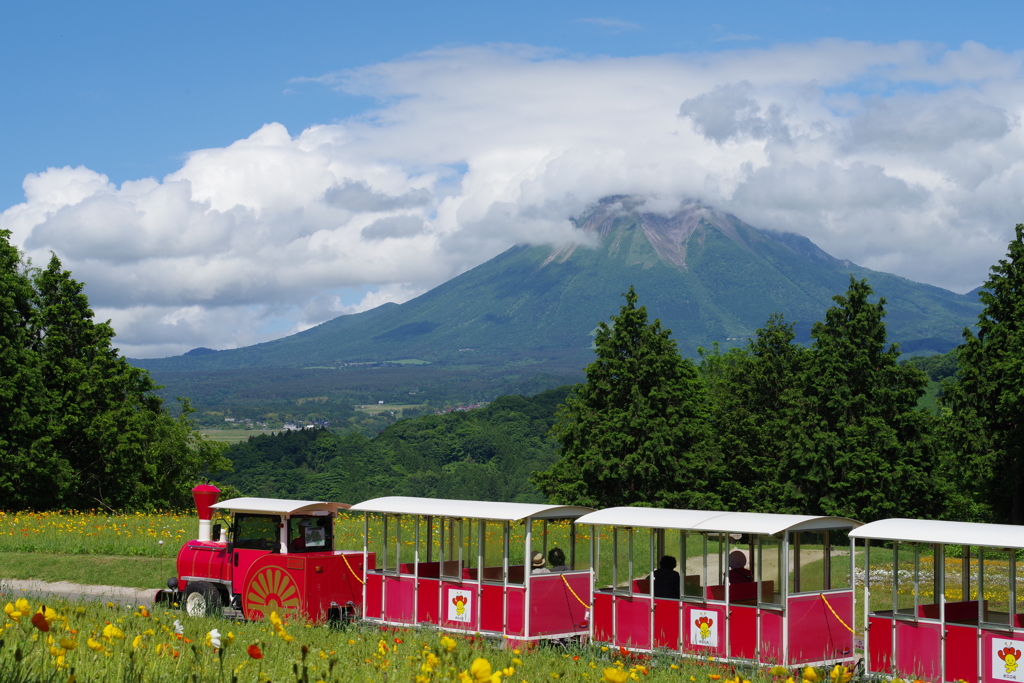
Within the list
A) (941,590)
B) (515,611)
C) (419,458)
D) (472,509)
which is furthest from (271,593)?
(419,458)

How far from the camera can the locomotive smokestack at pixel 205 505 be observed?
19.8m

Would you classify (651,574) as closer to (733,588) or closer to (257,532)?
(733,588)

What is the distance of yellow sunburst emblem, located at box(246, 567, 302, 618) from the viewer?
17375 millimetres

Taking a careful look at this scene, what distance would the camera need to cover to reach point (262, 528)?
727 inches

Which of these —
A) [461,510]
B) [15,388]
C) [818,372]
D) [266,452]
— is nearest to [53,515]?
[15,388]

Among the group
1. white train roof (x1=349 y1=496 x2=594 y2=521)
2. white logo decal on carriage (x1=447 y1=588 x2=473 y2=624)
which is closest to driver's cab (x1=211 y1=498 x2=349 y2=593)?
white train roof (x1=349 y1=496 x2=594 y2=521)

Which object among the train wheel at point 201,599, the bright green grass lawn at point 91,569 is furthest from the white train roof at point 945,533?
the bright green grass lawn at point 91,569

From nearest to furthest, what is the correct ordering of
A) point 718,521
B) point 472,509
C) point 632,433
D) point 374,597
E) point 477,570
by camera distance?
point 718,521, point 472,509, point 477,570, point 374,597, point 632,433

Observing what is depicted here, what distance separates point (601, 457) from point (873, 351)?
1365 cm

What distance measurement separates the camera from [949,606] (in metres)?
14.1

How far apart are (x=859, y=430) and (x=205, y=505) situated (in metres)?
33.5

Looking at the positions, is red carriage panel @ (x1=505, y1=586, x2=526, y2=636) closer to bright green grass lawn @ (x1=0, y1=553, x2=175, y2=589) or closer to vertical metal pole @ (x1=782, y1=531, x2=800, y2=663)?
vertical metal pole @ (x1=782, y1=531, x2=800, y2=663)

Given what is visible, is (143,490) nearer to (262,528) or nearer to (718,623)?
(262,528)

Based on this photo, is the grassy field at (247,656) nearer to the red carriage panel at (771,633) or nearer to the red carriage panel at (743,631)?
the red carriage panel at (743,631)
